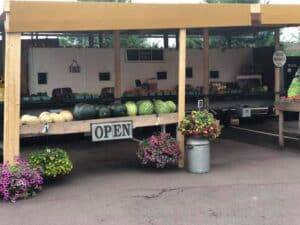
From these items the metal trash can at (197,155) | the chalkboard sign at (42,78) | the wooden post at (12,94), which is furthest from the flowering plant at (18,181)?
the chalkboard sign at (42,78)

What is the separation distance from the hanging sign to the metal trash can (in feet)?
23.6

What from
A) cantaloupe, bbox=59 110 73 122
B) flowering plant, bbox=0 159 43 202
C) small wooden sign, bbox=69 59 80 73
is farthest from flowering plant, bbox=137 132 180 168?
small wooden sign, bbox=69 59 80 73

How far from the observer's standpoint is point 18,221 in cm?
650

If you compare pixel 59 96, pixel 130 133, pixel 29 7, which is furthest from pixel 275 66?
pixel 29 7

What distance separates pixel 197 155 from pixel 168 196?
1713 millimetres

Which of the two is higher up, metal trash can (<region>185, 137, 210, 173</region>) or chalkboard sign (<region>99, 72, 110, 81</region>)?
→ chalkboard sign (<region>99, 72, 110, 81</region>)

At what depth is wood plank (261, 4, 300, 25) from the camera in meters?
9.83

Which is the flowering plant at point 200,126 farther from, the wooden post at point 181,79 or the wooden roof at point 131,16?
the wooden roof at point 131,16

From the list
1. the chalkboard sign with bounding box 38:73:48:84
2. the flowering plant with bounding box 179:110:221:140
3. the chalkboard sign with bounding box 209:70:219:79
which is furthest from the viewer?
the chalkboard sign with bounding box 209:70:219:79

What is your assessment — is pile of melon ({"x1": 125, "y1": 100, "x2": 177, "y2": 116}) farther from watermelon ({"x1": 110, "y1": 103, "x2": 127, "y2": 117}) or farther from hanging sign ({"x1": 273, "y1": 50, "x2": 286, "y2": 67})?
hanging sign ({"x1": 273, "y1": 50, "x2": 286, "y2": 67})

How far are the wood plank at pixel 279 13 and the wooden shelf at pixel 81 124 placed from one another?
2.45m

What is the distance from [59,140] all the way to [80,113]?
5394 millimetres

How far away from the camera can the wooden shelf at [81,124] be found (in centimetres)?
829

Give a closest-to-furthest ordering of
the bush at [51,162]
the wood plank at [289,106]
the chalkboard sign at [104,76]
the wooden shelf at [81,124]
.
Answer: the bush at [51,162], the wooden shelf at [81,124], the wood plank at [289,106], the chalkboard sign at [104,76]
